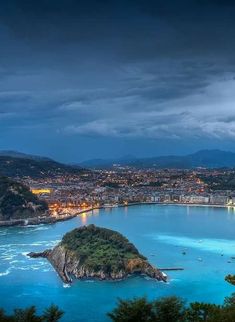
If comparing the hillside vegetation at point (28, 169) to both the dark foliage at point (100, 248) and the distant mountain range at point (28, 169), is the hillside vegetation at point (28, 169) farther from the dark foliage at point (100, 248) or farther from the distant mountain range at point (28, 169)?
the dark foliage at point (100, 248)

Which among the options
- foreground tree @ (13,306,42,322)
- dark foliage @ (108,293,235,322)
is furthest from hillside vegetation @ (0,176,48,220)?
dark foliage @ (108,293,235,322)

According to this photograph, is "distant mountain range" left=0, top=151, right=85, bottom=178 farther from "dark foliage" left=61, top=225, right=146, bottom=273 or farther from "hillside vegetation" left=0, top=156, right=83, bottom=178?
"dark foliage" left=61, top=225, right=146, bottom=273

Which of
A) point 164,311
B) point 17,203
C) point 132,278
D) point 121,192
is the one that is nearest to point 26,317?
point 164,311

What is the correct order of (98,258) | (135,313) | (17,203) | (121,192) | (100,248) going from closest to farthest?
(135,313)
(98,258)
(100,248)
(17,203)
(121,192)

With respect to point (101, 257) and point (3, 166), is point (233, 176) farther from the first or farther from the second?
point (101, 257)

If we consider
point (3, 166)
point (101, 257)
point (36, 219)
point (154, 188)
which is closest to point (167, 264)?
point (101, 257)

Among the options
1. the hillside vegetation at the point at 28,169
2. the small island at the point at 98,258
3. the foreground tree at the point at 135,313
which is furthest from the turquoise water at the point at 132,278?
the hillside vegetation at the point at 28,169

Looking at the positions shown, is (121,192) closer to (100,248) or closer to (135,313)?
(100,248)
